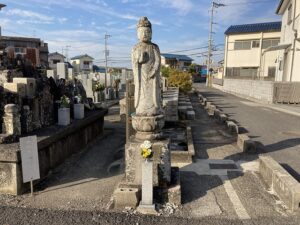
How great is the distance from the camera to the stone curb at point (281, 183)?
14.1 feet

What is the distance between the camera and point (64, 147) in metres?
6.97

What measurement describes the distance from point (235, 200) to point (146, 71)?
9.44 ft

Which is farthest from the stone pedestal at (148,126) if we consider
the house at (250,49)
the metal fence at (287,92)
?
the house at (250,49)

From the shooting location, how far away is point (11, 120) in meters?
5.53

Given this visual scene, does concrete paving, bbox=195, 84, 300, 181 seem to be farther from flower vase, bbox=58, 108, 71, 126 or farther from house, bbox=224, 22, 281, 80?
house, bbox=224, 22, 281, 80

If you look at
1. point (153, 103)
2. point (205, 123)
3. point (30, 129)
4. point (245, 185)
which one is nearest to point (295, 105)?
point (205, 123)

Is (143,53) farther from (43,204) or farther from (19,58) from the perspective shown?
(19,58)

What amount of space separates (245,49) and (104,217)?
36522mm

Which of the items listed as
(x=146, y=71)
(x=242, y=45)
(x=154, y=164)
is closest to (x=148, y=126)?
(x=154, y=164)

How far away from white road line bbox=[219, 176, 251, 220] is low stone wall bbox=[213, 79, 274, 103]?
14.3 m

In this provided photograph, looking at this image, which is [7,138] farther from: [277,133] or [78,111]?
[277,133]

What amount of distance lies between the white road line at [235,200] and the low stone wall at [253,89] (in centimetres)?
1429

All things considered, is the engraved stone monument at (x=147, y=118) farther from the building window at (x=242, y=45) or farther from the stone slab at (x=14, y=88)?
the building window at (x=242, y=45)

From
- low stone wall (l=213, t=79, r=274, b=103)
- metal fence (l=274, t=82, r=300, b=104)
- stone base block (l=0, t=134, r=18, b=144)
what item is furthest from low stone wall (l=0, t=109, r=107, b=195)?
low stone wall (l=213, t=79, r=274, b=103)
